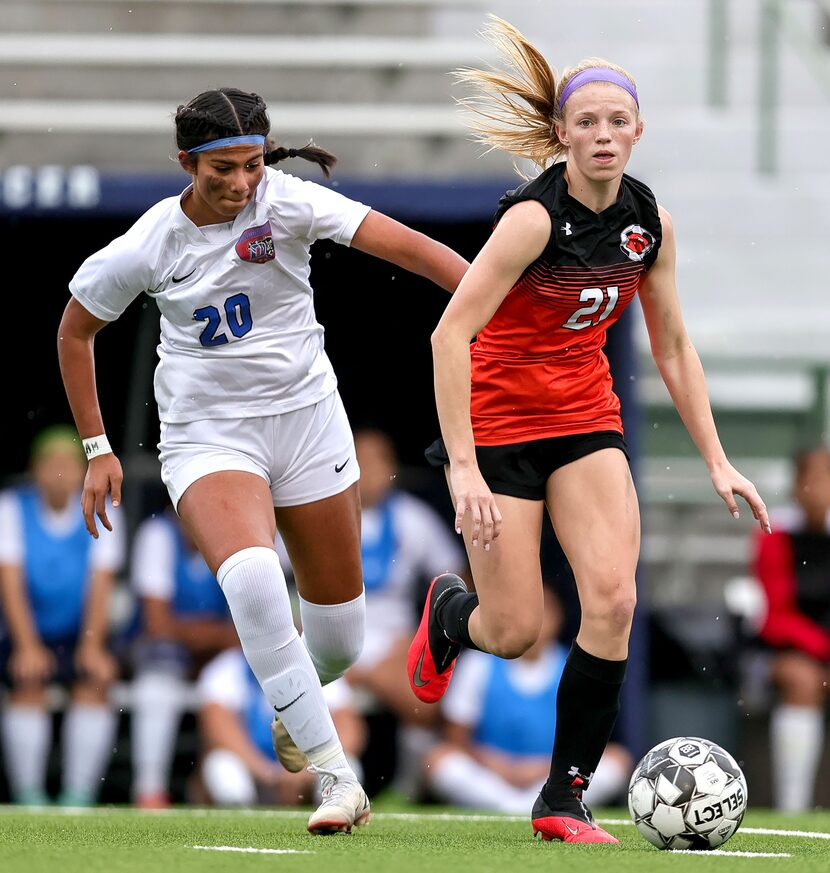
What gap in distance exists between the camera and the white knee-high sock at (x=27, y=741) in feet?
30.9

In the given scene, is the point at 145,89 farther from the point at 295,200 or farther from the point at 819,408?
the point at 295,200

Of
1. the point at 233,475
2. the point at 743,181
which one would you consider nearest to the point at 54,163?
the point at 743,181

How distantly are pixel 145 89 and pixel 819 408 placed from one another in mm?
4848

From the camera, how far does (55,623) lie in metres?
9.48

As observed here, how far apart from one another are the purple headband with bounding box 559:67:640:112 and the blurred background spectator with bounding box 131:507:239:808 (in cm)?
449

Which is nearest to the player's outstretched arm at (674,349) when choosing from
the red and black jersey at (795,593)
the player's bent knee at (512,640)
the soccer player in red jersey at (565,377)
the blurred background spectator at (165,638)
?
the soccer player in red jersey at (565,377)

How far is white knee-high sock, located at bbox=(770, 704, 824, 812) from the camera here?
9344 mm

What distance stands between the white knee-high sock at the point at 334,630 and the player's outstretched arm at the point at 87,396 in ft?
2.53

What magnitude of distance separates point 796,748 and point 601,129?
513cm

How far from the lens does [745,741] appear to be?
970cm

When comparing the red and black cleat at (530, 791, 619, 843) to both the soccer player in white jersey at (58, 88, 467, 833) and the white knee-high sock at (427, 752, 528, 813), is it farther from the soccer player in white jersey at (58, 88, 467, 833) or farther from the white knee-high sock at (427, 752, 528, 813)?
the white knee-high sock at (427, 752, 528, 813)

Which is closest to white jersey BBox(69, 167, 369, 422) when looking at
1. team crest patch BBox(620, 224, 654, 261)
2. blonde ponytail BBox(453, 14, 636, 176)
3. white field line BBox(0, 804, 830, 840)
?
blonde ponytail BBox(453, 14, 636, 176)

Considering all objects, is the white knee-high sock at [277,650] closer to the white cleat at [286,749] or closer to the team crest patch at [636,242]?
the white cleat at [286,749]

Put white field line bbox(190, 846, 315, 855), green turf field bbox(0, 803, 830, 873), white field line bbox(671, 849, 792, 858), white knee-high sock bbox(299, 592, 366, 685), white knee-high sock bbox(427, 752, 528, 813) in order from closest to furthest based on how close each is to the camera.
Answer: green turf field bbox(0, 803, 830, 873) → white field line bbox(190, 846, 315, 855) → white field line bbox(671, 849, 792, 858) → white knee-high sock bbox(299, 592, 366, 685) → white knee-high sock bbox(427, 752, 528, 813)
